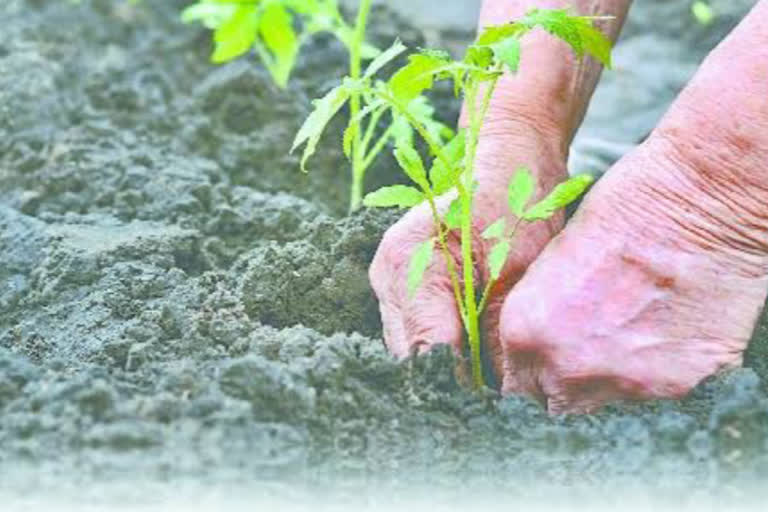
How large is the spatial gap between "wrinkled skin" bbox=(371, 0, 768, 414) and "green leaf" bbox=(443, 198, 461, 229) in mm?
117

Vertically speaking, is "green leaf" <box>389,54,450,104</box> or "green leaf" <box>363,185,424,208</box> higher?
"green leaf" <box>389,54,450,104</box>

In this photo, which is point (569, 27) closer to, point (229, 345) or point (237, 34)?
point (229, 345)

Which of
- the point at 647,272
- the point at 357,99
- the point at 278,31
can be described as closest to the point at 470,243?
the point at 647,272

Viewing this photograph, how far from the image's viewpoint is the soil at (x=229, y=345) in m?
1.42

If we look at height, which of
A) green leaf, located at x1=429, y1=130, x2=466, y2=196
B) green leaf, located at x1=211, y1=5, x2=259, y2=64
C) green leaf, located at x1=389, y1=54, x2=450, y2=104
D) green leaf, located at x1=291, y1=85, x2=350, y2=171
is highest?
green leaf, located at x1=211, y1=5, x2=259, y2=64

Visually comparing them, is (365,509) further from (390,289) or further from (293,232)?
(293,232)

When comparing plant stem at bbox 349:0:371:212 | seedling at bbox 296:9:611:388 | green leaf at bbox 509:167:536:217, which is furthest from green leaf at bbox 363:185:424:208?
plant stem at bbox 349:0:371:212

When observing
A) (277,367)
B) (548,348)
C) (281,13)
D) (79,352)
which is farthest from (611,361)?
(281,13)

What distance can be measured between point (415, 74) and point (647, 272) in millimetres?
421

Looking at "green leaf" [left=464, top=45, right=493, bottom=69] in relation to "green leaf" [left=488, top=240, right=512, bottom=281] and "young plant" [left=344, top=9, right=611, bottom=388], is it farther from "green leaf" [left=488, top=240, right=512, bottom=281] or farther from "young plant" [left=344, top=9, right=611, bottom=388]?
"green leaf" [left=488, top=240, right=512, bottom=281]

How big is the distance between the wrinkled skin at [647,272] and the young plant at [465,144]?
6 cm

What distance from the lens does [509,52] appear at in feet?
4.93

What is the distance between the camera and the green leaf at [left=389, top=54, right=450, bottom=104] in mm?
1559

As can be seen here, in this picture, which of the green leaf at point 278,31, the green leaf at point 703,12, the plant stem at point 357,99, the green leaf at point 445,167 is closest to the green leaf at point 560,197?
the green leaf at point 445,167
